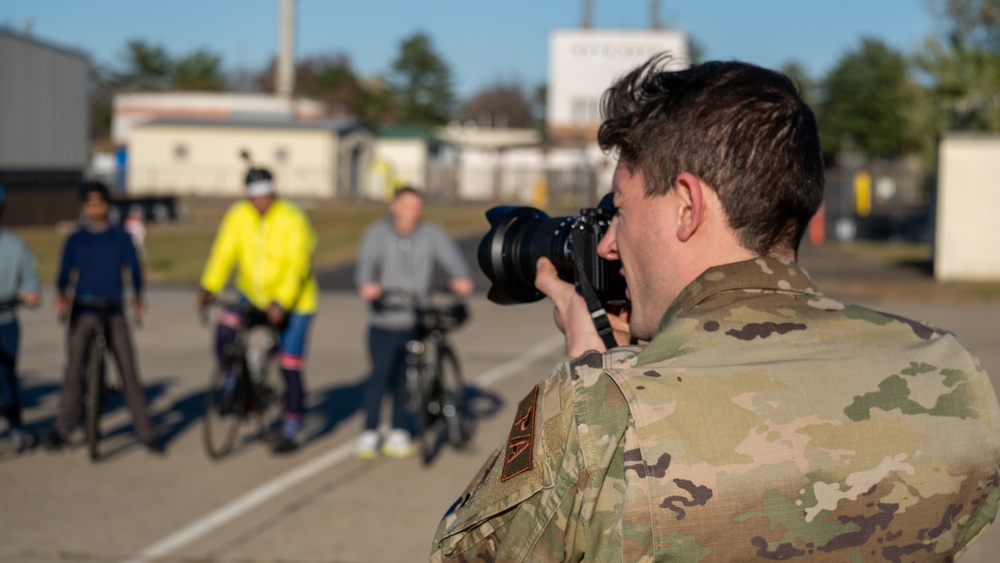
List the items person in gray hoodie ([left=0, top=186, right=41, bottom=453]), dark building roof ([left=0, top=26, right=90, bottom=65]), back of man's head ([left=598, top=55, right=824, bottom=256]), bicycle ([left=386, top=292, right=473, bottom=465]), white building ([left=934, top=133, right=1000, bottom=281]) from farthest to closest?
dark building roof ([left=0, top=26, right=90, bottom=65]) < white building ([left=934, top=133, right=1000, bottom=281]) < bicycle ([left=386, top=292, right=473, bottom=465]) < person in gray hoodie ([left=0, top=186, right=41, bottom=453]) < back of man's head ([left=598, top=55, right=824, bottom=256])

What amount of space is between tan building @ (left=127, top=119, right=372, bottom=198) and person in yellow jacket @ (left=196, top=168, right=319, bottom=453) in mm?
50098

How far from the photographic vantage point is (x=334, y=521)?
6.51 m

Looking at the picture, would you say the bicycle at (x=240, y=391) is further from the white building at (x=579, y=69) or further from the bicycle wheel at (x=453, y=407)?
the white building at (x=579, y=69)

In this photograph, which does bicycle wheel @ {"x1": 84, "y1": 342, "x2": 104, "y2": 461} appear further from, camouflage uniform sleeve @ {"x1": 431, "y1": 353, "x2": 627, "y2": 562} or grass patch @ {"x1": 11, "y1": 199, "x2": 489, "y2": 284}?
grass patch @ {"x1": 11, "y1": 199, "x2": 489, "y2": 284}

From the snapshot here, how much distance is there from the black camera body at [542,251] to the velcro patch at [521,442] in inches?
14.6

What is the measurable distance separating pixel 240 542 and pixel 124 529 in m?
0.69

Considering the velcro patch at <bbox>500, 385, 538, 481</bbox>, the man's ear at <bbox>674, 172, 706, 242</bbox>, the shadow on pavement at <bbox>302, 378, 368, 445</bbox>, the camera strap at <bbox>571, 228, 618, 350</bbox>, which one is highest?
the man's ear at <bbox>674, 172, 706, 242</bbox>

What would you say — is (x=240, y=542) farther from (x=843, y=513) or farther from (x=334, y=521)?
(x=843, y=513)

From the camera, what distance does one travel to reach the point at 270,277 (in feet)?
26.5

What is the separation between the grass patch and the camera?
921 inches

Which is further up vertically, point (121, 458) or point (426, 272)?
point (426, 272)

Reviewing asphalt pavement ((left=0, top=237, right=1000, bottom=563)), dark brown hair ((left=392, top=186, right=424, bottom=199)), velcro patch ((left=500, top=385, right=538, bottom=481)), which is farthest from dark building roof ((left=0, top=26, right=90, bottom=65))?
velcro patch ((left=500, top=385, right=538, bottom=481))

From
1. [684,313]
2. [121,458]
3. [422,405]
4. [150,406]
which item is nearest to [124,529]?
[121,458]

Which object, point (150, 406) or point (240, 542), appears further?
point (150, 406)
